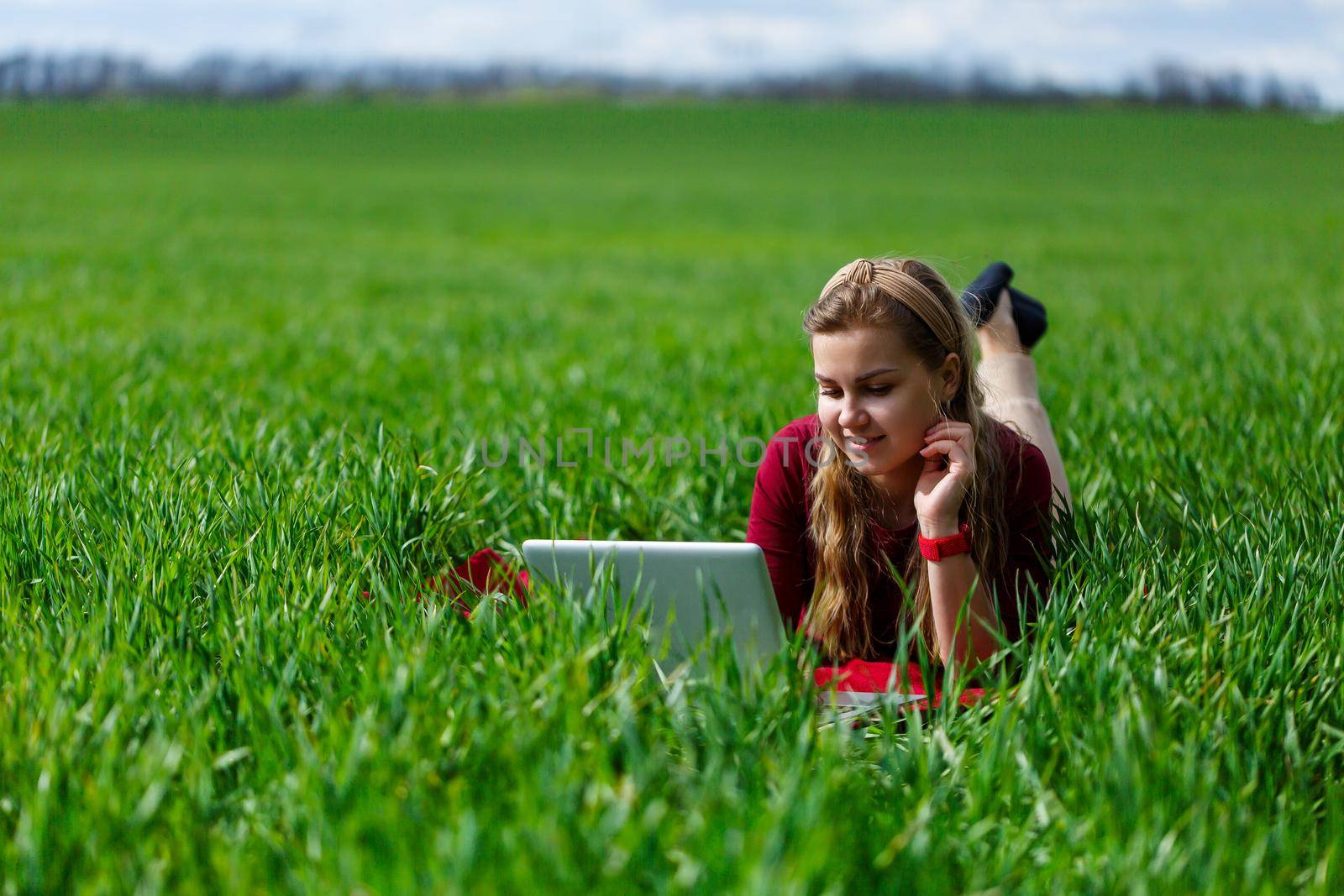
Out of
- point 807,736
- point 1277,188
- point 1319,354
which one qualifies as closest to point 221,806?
point 807,736

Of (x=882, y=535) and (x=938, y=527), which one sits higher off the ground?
(x=938, y=527)

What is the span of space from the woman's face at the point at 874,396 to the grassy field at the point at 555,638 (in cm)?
52

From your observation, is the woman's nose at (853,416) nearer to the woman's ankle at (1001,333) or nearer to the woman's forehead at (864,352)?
the woman's forehead at (864,352)

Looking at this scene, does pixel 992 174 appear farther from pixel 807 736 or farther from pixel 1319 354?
pixel 807 736

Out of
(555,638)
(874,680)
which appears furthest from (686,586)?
(874,680)

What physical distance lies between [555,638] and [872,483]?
1.03 m

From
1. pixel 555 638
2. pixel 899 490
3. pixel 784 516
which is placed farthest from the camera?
pixel 784 516

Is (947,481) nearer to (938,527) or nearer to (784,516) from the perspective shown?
(938,527)

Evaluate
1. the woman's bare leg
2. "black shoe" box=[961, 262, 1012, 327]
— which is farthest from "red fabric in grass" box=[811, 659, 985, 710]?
"black shoe" box=[961, 262, 1012, 327]

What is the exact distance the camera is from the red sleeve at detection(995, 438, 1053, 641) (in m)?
2.88

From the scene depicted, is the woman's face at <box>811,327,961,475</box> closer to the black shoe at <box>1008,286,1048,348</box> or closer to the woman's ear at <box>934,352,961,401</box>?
the woman's ear at <box>934,352,961,401</box>

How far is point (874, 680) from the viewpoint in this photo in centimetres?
261

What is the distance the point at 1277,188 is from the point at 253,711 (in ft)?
114

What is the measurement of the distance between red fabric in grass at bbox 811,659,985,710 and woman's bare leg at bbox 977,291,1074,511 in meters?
1.03
